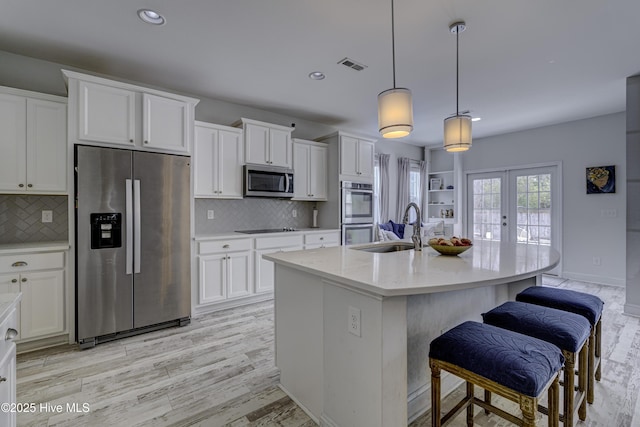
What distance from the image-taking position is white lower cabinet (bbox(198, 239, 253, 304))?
344cm

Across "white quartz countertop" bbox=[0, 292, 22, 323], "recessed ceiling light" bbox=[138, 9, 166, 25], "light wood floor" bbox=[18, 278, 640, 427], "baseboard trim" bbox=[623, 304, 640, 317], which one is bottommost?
"light wood floor" bbox=[18, 278, 640, 427]

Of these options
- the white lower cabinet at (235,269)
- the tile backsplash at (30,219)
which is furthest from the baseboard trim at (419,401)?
the tile backsplash at (30,219)

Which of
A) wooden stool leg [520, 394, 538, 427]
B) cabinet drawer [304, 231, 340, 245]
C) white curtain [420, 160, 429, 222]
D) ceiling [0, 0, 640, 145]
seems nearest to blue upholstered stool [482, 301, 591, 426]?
wooden stool leg [520, 394, 538, 427]

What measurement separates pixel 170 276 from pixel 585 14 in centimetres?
427

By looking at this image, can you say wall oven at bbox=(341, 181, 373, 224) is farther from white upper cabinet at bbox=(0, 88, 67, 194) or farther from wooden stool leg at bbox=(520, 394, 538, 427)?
wooden stool leg at bbox=(520, 394, 538, 427)

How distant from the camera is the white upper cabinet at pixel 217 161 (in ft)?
11.9

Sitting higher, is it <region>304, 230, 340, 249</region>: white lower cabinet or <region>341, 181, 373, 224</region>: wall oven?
<region>341, 181, 373, 224</region>: wall oven

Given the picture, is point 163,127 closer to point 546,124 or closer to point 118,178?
point 118,178

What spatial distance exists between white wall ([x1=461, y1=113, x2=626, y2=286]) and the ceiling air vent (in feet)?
14.0

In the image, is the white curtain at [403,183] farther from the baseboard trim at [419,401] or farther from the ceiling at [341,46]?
the baseboard trim at [419,401]

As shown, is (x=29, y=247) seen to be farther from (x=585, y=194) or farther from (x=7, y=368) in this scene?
(x=585, y=194)

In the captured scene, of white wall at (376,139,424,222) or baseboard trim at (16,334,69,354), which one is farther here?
white wall at (376,139,424,222)

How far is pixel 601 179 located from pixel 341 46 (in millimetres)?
4828

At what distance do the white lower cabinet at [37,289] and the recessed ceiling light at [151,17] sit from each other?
2132 millimetres
